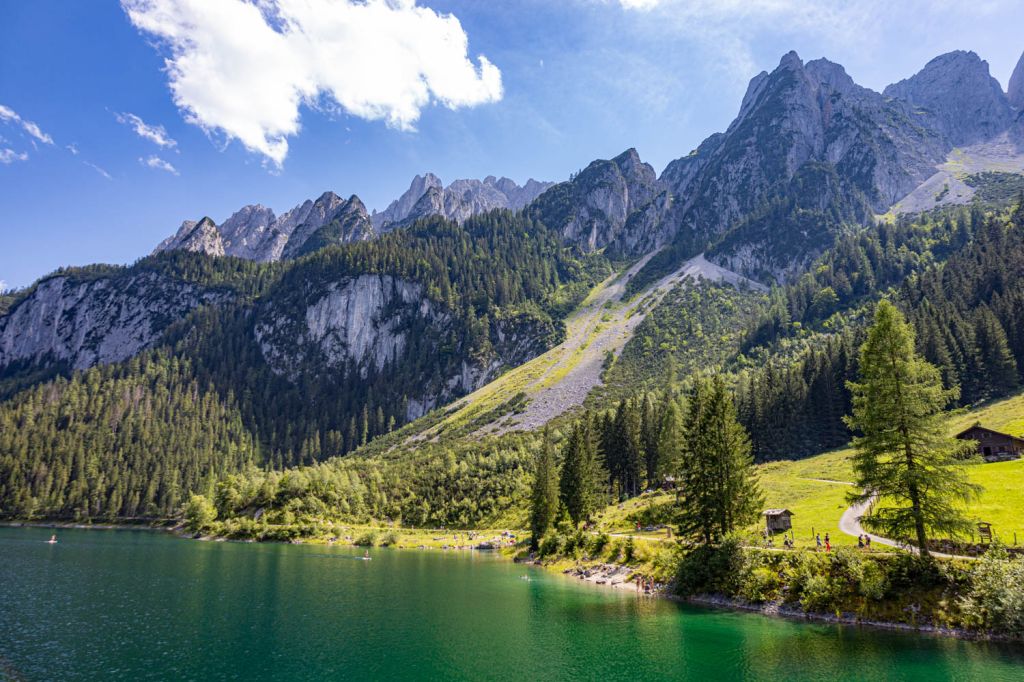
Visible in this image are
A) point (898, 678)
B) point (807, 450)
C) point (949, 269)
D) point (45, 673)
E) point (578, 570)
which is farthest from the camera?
point (949, 269)

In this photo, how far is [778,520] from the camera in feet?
205

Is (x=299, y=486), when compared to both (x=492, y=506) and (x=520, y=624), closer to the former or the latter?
(x=492, y=506)

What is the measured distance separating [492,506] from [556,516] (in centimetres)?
4731

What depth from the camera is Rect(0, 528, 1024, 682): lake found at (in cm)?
3300

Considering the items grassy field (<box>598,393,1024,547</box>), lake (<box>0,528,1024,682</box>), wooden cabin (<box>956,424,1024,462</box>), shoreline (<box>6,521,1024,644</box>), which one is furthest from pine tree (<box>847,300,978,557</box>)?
wooden cabin (<box>956,424,1024,462</box>)

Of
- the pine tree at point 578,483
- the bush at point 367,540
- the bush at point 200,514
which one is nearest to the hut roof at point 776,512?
the pine tree at point 578,483

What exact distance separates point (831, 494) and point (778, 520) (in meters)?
18.3

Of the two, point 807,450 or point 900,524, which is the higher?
point 807,450

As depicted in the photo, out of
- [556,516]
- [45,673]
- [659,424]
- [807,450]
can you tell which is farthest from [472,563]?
[807,450]

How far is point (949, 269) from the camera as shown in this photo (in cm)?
15450

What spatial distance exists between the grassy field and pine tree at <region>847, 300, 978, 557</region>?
388cm

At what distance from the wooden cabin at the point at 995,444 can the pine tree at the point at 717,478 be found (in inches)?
1527

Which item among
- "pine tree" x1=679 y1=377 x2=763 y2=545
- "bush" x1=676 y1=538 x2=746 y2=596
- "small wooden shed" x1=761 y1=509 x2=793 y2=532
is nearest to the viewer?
"bush" x1=676 y1=538 x2=746 y2=596

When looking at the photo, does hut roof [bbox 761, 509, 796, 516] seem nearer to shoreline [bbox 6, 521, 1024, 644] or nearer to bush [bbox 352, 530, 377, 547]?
shoreline [bbox 6, 521, 1024, 644]
